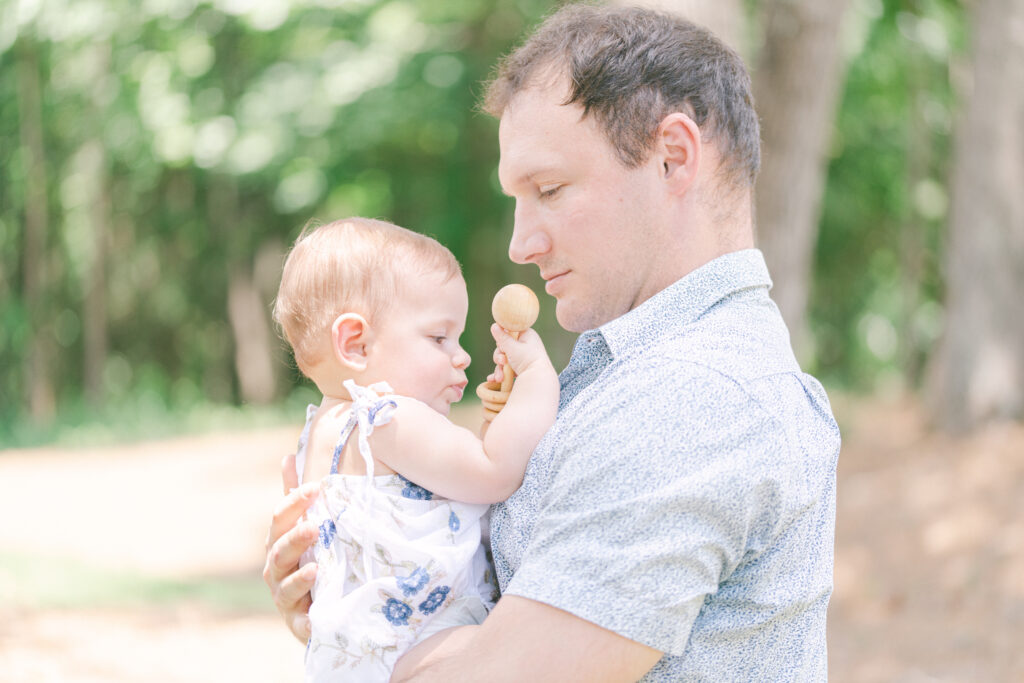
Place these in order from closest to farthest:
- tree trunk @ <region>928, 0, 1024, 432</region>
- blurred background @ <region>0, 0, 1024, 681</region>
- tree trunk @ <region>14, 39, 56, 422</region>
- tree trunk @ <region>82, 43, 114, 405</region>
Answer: blurred background @ <region>0, 0, 1024, 681</region> → tree trunk @ <region>928, 0, 1024, 432</region> → tree trunk @ <region>14, 39, 56, 422</region> → tree trunk @ <region>82, 43, 114, 405</region>

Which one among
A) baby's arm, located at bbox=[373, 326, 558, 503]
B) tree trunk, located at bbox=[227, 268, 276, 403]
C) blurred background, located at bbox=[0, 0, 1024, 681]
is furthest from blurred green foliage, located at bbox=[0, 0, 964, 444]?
baby's arm, located at bbox=[373, 326, 558, 503]

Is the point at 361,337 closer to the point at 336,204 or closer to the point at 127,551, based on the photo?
the point at 127,551

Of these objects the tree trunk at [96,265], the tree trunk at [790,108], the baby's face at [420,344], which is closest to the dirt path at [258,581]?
the tree trunk at [790,108]

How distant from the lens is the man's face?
172cm

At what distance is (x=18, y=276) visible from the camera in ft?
Result: 58.5

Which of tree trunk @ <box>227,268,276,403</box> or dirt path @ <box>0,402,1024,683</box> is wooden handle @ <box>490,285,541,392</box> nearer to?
dirt path @ <box>0,402,1024,683</box>

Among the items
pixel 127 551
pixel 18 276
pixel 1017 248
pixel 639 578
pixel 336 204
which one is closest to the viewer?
pixel 639 578

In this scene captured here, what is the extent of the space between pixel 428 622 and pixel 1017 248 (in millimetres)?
7015

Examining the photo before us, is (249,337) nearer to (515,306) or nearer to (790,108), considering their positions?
(790,108)

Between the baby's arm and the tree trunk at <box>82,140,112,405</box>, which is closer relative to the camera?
the baby's arm

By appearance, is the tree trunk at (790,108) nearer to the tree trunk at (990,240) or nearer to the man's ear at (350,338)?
the tree trunk at (990,240)

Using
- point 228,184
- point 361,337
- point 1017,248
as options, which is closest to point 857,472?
point 1017,248

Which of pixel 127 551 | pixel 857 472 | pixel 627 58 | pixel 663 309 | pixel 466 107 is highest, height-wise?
pixel 466 107

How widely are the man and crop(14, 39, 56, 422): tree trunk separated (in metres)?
14.3
